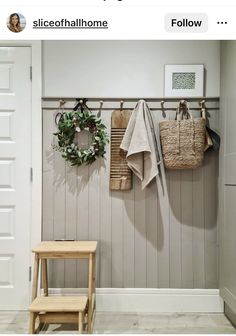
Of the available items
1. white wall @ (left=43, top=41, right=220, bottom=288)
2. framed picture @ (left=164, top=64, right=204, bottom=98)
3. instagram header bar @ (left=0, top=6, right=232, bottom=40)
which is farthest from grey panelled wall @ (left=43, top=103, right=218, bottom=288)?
instagram header bar @ (left=0, top=6, right=232, bottom=40)

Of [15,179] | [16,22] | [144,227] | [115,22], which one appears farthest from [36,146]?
[115,22]

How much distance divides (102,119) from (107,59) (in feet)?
1.57

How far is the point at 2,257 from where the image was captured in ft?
9.85

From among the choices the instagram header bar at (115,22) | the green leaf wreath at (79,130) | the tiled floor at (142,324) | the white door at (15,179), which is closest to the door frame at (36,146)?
the white door at (15,179)

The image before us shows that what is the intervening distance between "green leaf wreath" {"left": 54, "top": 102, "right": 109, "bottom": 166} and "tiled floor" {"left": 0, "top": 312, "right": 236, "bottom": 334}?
1.20 meters

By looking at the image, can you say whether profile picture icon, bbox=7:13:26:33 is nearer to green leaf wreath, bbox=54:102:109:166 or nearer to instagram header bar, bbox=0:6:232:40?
instagram header bar, bbox=0:6:232:40

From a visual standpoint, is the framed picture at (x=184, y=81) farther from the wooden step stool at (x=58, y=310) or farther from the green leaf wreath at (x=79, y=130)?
the wooden step stool at (x=58, y=310)

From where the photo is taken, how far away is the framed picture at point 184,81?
9.74 feet

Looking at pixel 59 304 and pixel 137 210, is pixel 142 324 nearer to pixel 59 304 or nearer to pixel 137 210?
pixel 59 304

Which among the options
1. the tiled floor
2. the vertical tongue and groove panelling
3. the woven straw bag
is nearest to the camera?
the tiled floor

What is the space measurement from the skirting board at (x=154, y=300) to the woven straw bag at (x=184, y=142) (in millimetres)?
1008

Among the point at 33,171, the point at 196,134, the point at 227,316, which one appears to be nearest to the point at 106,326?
the point at 227,316

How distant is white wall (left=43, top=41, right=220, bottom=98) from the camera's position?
2986mm

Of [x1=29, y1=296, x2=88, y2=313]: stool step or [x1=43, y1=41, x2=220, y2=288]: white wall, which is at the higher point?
[x1=43, y1=41, x2=220, y2=288]: white wall
